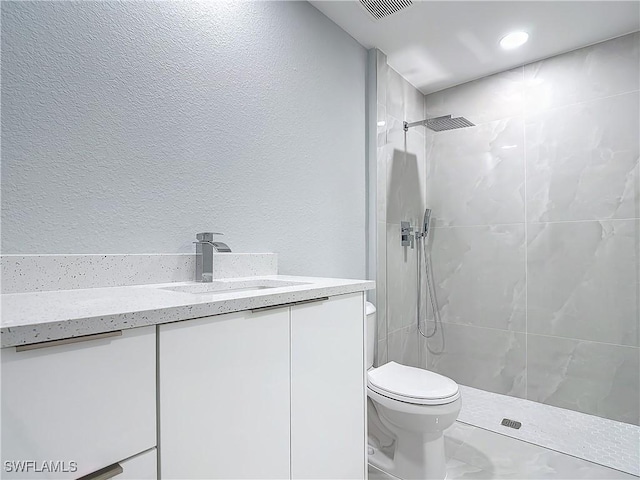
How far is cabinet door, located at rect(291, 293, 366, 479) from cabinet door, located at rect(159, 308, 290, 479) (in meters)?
0.05

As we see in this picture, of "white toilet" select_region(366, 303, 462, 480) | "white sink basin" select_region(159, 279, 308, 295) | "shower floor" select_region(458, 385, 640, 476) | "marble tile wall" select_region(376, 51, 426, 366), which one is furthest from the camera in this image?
"marble tile wall" select_region(376, 51, 426, 366)

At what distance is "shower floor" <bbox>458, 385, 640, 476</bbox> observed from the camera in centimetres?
189

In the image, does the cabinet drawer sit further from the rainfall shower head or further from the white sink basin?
the rainfall shower head

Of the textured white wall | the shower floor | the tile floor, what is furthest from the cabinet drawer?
the shower floor

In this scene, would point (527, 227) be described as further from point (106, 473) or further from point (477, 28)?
point (106, 473)

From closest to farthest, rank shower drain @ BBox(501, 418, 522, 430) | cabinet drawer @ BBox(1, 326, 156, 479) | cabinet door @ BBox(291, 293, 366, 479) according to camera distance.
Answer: cabinet drawer @ BBox(1, 326, 156, 479) → cabinet door @ BBox(291, 293, 366, 479) → shower drain @ BBox(501, 418, 522, 430)

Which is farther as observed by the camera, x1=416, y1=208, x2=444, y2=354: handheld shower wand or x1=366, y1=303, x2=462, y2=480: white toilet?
x1=416, y1=208, x2=444, y2=354: handheld shower wand

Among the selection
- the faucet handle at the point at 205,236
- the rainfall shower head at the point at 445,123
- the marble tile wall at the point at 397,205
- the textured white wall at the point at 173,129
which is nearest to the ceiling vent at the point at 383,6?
the textured white wall at the point at 173,129

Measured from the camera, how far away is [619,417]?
219 centimetres

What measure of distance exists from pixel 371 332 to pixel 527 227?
135 centimetres

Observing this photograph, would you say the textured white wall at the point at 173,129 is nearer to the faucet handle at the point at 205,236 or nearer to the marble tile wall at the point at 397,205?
the faucet handle at the point at 205,236

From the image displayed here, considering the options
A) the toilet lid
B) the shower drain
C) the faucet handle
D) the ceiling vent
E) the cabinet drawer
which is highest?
the ceiling vent

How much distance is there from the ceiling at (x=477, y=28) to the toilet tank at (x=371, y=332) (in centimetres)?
160

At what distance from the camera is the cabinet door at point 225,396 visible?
767 mm
